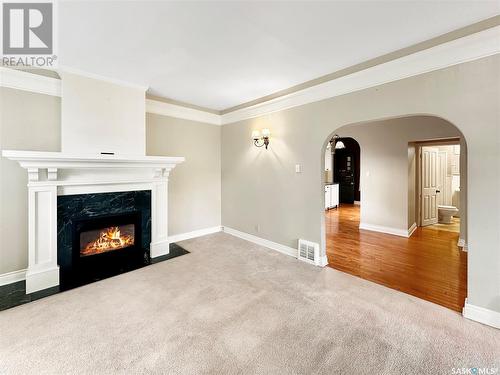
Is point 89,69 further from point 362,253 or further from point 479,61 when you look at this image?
point 362,253

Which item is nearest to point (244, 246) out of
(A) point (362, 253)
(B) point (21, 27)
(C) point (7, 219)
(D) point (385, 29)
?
(A) point (362, 253)

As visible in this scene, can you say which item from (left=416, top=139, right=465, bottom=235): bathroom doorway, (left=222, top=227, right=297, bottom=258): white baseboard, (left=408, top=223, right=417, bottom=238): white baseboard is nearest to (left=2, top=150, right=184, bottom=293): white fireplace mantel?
(left=222, top=227, right=297, bottom=258): white baseboard

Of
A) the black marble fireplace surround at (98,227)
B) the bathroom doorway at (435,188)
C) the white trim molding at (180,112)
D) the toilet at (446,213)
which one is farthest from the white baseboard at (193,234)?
the toilet at (446,213)

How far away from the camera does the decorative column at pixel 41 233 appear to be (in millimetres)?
2617

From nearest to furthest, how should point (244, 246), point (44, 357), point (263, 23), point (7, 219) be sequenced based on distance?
point (44, 357)
point (263, 23)
point (7, 219)
point (244, 246)

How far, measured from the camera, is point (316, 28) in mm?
2078

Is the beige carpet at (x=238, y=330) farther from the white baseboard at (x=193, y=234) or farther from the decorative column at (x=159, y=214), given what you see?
the white baseboard at (x=193, y=234)

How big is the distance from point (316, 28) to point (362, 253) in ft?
11.4

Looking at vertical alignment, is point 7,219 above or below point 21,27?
below

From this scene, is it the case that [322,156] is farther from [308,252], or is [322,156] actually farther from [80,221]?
[80,221]

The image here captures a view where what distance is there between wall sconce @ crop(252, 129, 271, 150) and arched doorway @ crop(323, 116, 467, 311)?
1105 millimetres

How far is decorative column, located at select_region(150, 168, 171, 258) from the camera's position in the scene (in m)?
3.68

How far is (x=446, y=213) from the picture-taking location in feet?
18.9

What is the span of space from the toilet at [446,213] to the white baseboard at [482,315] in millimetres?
4600
